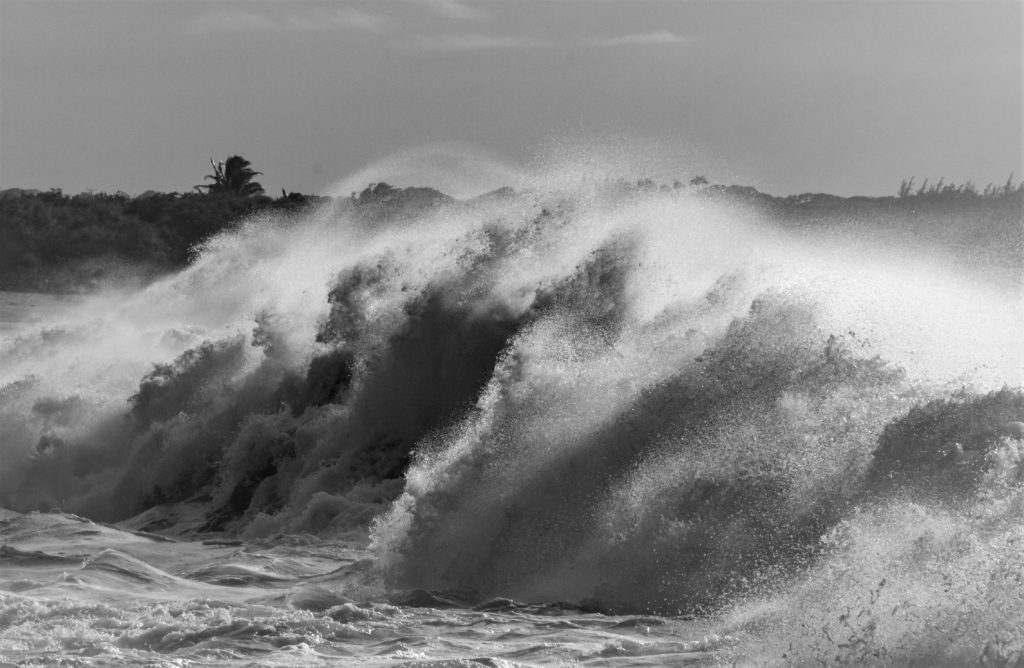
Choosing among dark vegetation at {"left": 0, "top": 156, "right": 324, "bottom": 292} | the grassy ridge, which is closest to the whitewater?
the grassy ridge

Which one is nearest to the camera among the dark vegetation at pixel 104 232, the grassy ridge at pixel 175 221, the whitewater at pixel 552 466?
the whitewater at pixel 552 466

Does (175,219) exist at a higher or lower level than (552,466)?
higher

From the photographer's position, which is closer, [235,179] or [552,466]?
[552,466]

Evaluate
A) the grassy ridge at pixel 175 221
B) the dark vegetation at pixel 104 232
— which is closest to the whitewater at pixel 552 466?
the grassy ridge at pixel 175 221

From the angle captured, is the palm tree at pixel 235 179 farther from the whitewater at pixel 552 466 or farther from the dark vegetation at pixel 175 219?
the whitewater at pixel 552 466

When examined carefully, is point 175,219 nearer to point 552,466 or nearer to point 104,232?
point 104,232

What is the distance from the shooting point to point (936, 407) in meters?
14.0

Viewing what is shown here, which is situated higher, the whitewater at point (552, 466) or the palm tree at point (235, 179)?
the palm tree at point (235, 179)

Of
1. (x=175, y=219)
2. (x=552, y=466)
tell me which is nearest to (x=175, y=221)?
(x=175, y=219)

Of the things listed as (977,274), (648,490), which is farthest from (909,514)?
(977,274)

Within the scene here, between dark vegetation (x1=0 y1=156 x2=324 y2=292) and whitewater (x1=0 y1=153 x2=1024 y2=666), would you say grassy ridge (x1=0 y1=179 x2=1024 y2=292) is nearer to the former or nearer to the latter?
dark vegetation (x1=0 y1=156 x2=324 y2=292)

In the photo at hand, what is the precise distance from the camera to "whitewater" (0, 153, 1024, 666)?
11.9m

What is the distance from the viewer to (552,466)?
611 inches

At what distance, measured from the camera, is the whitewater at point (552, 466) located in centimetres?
1189
